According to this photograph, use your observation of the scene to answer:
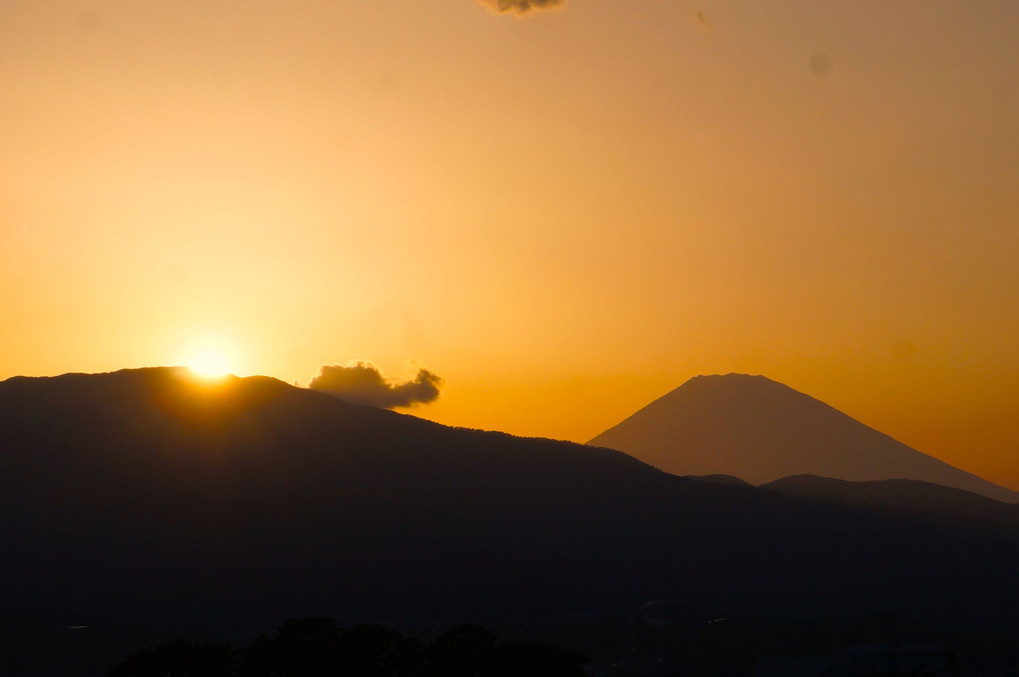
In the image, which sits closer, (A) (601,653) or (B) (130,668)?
(B) (130,668)

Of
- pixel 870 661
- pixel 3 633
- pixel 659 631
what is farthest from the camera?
pixel 659 631

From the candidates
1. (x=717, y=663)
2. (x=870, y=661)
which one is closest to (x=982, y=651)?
(x=717, y=663)

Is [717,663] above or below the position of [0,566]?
below

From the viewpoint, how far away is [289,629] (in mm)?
72875

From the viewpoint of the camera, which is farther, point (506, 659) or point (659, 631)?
point (659, 631)

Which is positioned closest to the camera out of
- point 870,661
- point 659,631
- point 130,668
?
point 130,668

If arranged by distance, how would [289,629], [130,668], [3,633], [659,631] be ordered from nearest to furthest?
[130,668]
[289,629]
[3,633]
[659,631]

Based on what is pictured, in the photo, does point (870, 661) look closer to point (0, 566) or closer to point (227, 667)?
point (227, 667)

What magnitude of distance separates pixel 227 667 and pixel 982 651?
162736 millimetres

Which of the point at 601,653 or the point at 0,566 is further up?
the point at 0,566

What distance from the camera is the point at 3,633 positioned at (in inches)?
6791

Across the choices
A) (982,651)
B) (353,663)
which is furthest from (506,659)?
(982,651)

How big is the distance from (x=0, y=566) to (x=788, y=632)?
455 ft

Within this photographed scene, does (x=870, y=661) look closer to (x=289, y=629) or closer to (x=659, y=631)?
(x=289, y=629)
